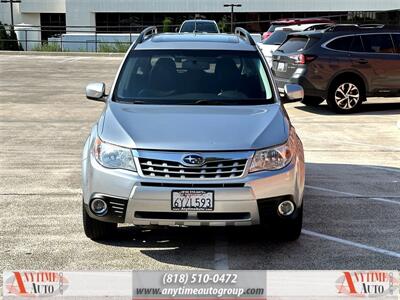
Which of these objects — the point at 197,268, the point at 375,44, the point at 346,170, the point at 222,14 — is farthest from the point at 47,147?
the point at 222,14

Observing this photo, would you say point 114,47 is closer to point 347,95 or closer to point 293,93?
point 347,95

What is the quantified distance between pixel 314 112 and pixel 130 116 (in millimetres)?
8859

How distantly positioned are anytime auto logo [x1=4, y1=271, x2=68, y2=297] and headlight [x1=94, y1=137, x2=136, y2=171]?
1104 millimetres

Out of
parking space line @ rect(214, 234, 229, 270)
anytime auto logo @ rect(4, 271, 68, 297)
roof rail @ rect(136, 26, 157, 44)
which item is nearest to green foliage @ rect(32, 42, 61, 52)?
roof rail @ rect(136, 26, 157, 44)

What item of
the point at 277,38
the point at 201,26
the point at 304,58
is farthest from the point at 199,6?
the point at 304,58

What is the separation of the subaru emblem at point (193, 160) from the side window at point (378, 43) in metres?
9.65

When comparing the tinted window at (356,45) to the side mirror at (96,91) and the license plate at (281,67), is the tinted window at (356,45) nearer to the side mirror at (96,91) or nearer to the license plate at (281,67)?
the license plate at (281,67)

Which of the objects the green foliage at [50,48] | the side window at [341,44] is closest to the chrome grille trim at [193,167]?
the side window at [341,44]

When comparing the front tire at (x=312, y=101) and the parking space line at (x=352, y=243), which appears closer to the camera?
the parking space line at (x=352, y=243)

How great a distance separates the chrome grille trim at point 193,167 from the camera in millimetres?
4906

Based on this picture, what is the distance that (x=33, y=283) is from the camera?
4.07m

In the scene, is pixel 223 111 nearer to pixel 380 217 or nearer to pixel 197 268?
pixel 197 268

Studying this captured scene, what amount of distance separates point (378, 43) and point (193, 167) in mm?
9944

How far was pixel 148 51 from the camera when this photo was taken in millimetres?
6594
